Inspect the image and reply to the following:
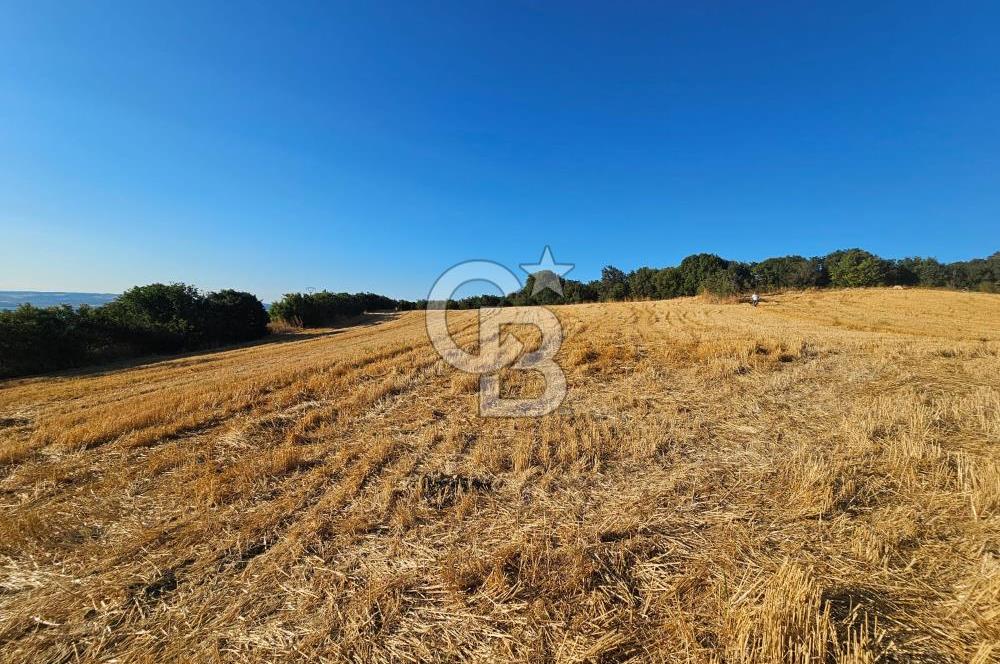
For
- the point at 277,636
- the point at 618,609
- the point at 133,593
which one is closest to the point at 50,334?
the point at 133,593

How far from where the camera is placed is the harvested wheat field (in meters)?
2.09

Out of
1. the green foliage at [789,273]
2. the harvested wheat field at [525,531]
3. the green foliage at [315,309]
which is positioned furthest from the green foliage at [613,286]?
the harvested wheat field at [525,531]

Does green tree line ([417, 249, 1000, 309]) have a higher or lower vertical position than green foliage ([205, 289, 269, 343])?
higher

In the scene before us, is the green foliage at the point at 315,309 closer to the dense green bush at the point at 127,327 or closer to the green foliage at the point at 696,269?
the dense green bush at the point at 127,327

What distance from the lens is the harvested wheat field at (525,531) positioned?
6.85ft

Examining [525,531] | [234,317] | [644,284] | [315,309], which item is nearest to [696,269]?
[644,284]

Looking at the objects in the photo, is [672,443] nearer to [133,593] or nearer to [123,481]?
[133,593]

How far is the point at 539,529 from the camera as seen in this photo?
3.05 meters

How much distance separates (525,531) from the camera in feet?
9.85

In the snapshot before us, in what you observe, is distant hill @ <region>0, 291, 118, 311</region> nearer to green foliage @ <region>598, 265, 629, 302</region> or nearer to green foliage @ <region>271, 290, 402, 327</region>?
green foliage @ <region>271, 290, 402, 327</region>

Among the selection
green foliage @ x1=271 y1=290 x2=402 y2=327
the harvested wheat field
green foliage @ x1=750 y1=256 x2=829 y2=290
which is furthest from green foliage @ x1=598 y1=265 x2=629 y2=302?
the harvested wheat field

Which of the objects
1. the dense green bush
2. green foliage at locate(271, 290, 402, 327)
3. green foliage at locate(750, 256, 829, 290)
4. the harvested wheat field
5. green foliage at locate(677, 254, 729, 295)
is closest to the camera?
the harvested wheat field

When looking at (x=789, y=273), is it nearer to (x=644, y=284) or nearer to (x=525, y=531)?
(x=644, y=284)

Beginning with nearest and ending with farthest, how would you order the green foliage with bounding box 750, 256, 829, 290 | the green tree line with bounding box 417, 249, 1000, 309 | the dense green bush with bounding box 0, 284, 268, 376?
the dense green bush with bounding box 0, 284, 268, 376
the green tree line with bounding box 417, 249, 1000, 309
the green foliage with bounding box 750, 256, 829, 290
